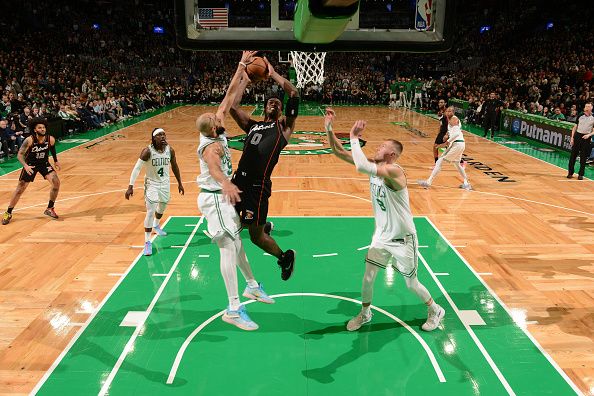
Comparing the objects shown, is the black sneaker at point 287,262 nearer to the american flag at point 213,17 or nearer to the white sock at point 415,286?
the white sock at point 415,286

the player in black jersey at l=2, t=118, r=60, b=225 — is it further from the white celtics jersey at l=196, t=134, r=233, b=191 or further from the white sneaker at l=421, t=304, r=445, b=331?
the white sneaker at l=421, t=304, r=445, b=331

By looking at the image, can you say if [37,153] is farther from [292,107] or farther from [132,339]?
[292,107]

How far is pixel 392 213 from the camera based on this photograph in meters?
4.77

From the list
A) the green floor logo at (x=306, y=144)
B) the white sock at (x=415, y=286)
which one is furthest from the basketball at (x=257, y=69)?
the green floor logo at (x=306, y=144)

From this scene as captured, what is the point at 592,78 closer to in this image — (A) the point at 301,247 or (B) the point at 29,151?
(A) the point at 301,247

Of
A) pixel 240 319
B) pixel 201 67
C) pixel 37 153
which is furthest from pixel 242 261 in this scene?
pixel 201 67

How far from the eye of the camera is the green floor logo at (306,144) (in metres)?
15.3

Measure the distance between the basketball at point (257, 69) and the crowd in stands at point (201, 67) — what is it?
1042 centimetres

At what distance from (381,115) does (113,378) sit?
22953 millimetres

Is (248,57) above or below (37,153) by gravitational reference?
above

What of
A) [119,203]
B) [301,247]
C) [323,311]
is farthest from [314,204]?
[323,311]

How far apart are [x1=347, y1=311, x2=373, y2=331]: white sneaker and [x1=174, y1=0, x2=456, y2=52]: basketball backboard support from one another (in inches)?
100.0

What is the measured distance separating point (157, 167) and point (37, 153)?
8.75 feet

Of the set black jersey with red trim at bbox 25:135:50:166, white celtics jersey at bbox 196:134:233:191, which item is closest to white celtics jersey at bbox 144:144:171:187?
white celtics jersey at bbox 196:134:233:191
